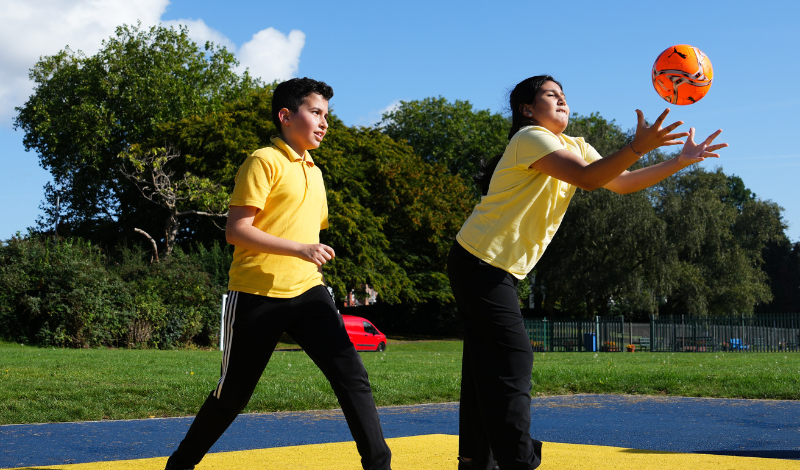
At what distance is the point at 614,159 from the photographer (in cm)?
295

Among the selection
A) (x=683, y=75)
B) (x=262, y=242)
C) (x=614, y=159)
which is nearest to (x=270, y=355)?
(x=262, y=242)

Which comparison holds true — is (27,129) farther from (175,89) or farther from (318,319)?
(318,319)

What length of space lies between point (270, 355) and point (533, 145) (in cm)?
161

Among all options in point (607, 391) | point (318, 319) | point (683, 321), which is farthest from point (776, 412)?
point (683, 321)

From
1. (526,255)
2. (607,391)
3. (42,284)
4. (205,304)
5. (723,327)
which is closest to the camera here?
(526,255)

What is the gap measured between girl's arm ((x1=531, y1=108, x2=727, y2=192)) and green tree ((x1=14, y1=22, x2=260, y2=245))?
39678mm

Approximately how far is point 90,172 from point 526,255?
150 ft

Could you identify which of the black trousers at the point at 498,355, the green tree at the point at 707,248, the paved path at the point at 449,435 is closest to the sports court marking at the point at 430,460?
the paved path at the point at 449,435

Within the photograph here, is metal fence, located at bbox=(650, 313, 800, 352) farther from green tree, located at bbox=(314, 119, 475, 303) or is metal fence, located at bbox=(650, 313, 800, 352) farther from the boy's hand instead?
the boy's hand

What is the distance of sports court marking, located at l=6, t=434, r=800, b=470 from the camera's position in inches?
169

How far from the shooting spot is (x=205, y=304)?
28.7m

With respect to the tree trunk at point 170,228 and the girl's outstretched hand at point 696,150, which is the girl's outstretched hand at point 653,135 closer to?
the girl's outstretched hand at point 696,150

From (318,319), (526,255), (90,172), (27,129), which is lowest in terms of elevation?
(318,319)

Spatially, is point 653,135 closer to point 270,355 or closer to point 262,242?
point 262,242
